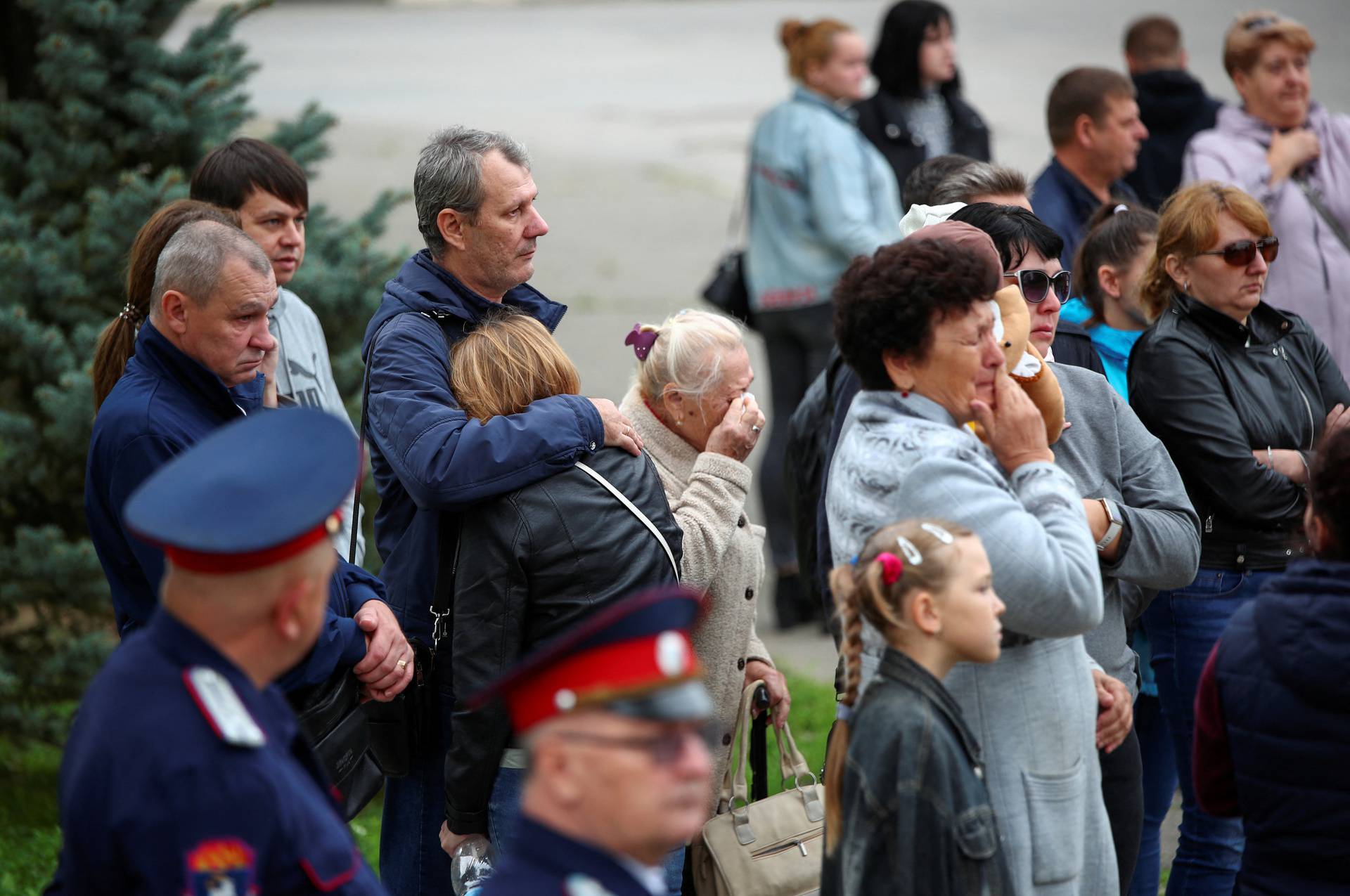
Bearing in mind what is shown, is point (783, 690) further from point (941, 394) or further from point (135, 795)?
point (135, 795)

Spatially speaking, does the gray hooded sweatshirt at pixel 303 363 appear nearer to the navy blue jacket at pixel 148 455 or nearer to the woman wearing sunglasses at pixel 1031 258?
the navy blue jacket at pixel 148 455

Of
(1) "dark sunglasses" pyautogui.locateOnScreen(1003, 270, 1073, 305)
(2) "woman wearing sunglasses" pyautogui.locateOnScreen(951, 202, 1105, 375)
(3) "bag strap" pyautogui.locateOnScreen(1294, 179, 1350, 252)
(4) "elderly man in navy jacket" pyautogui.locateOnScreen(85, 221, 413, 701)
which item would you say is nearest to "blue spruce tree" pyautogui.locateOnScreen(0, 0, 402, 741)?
(4) "elderly man in navy jacket" pyautogui.locateOnScreen(85, 221, 413, 701)

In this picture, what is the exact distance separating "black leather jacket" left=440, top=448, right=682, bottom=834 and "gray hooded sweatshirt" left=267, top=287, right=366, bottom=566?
978 mm

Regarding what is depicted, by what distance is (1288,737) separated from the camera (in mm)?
2648

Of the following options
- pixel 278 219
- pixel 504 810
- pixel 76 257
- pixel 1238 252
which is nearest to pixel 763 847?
pixel 504 810

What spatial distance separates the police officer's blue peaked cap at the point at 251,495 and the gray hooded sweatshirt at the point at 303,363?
77.5 inches

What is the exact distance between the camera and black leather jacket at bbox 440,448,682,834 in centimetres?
325

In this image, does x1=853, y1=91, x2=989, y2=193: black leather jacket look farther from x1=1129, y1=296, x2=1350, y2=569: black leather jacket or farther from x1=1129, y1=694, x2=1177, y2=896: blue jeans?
x1=1129, y1=694, x2=1177, y2=896: blue jeans

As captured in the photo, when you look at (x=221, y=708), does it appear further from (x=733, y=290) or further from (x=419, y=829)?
(x=733, y=290)

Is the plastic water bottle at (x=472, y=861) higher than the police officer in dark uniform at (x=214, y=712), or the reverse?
the police officer in dark uniform at (x=214, y=712)

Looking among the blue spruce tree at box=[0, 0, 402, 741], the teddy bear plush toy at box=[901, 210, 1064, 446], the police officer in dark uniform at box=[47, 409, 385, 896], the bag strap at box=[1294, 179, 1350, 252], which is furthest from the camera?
the bag strap at box=[1294, 179, 1350, 252]

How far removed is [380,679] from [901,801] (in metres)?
1.36

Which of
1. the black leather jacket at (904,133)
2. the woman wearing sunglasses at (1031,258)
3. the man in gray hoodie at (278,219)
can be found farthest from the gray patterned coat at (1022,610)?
the black leather jacket at (904,133)

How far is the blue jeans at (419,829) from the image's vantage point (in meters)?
3.63
